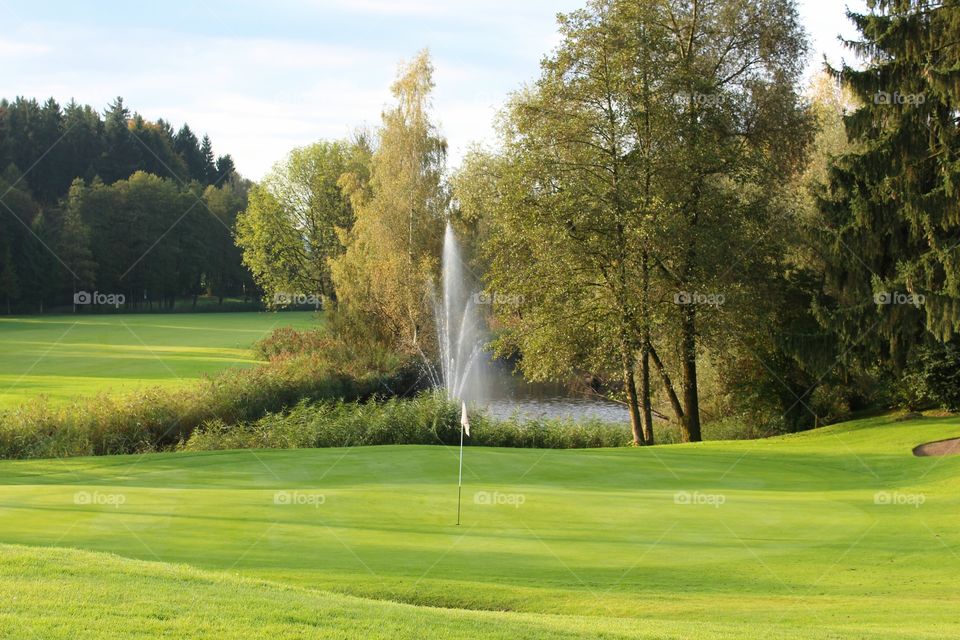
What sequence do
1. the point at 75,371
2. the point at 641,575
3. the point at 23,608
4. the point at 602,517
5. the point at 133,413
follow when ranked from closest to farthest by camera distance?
the point at 23,608
the point at 641,575
the point at 602,517
the point at 133,413
the point at 75,371

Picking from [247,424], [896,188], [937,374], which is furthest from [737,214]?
[247,424]

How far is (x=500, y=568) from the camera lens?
381 inches

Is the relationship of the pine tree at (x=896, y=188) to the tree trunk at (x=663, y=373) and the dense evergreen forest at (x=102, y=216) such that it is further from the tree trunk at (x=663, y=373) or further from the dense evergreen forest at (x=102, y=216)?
the dense evergreen forest at (x=102, y=216)

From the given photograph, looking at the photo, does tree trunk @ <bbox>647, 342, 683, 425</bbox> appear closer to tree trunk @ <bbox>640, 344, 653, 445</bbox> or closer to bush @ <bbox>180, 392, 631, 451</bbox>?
tree trunk @ <bbox>640, 344, 653, 445</bbox>

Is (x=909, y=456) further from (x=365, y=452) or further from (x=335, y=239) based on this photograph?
(x=335, y=239)

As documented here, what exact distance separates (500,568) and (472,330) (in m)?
31.0

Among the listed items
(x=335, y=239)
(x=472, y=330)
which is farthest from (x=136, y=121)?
(x=472, y=330)

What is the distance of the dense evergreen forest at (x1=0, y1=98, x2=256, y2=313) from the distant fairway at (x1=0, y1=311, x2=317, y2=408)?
5203 millimetres

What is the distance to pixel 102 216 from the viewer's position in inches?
3093

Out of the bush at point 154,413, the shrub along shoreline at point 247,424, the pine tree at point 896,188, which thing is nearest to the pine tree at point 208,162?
the bush at point 154,413

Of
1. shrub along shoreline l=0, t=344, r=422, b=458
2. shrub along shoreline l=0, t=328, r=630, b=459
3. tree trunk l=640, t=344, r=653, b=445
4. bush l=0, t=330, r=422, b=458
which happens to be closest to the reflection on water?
tree trunk l=640, t=344, r=653, b=445

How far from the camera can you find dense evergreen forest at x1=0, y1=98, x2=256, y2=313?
245 feet

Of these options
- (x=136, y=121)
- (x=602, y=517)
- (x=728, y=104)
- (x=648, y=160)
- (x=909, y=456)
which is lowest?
(x=909, y=456)

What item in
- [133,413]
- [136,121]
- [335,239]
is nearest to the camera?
[133,413]
